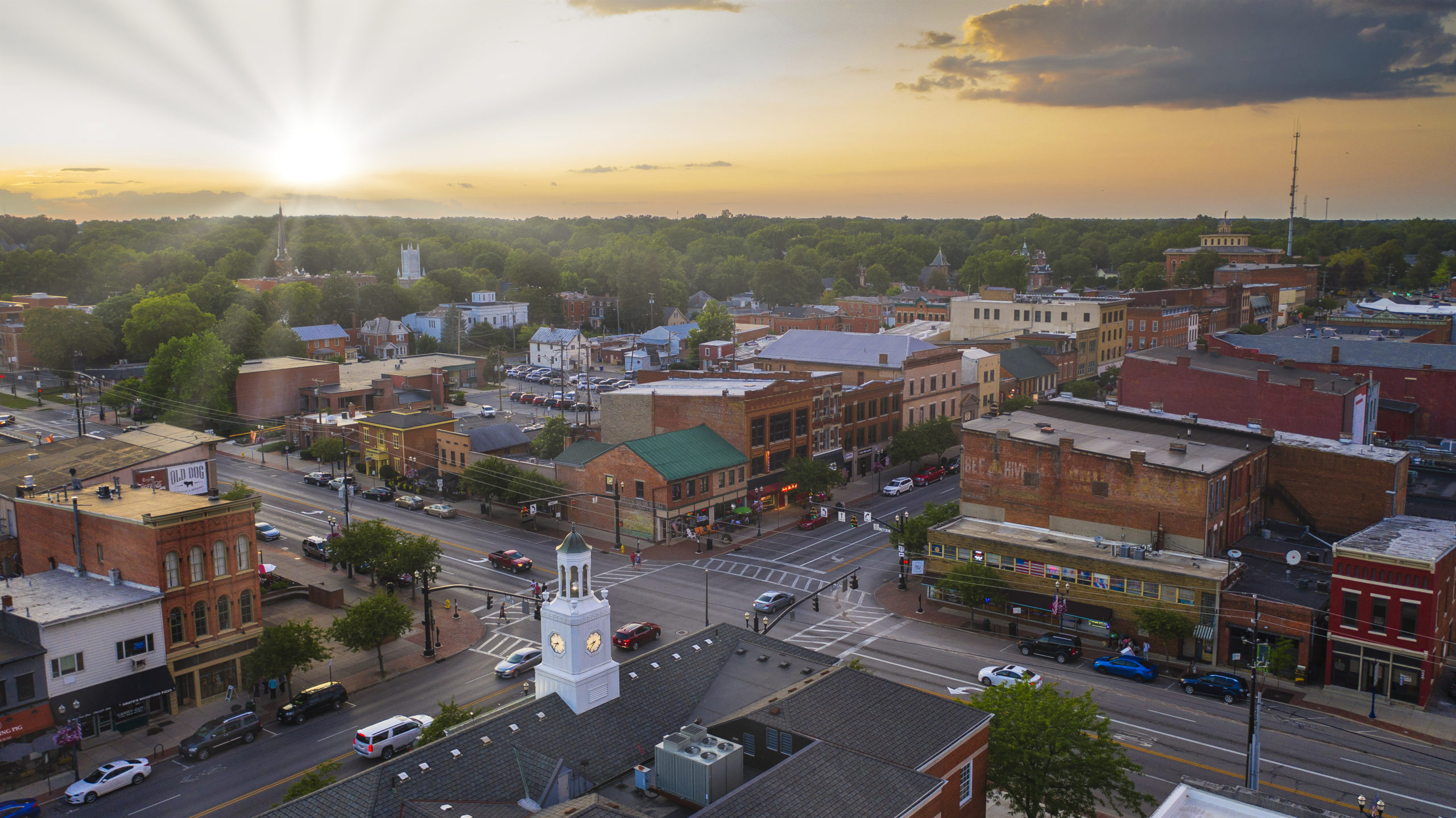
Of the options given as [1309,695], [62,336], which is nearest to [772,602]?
[1309,695]

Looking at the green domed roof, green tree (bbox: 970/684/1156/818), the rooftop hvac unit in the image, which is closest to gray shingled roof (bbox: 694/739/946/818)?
the rooftop hvac unit

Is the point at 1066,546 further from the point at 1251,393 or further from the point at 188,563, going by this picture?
the point at 188,563

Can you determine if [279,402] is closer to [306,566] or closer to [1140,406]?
[306,566]

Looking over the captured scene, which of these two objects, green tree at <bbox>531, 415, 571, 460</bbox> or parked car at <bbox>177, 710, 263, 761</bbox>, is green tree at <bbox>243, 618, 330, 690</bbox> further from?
green tree at <bbox>531, 415, 571, 460</bbox>

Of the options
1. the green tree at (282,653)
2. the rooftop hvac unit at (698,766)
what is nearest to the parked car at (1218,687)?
the rooftop hvac unit at (698,766)

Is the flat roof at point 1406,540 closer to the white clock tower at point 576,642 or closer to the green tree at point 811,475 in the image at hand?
the white clock tower at point 576,642

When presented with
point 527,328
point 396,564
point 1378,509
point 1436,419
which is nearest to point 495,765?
point 396,564
